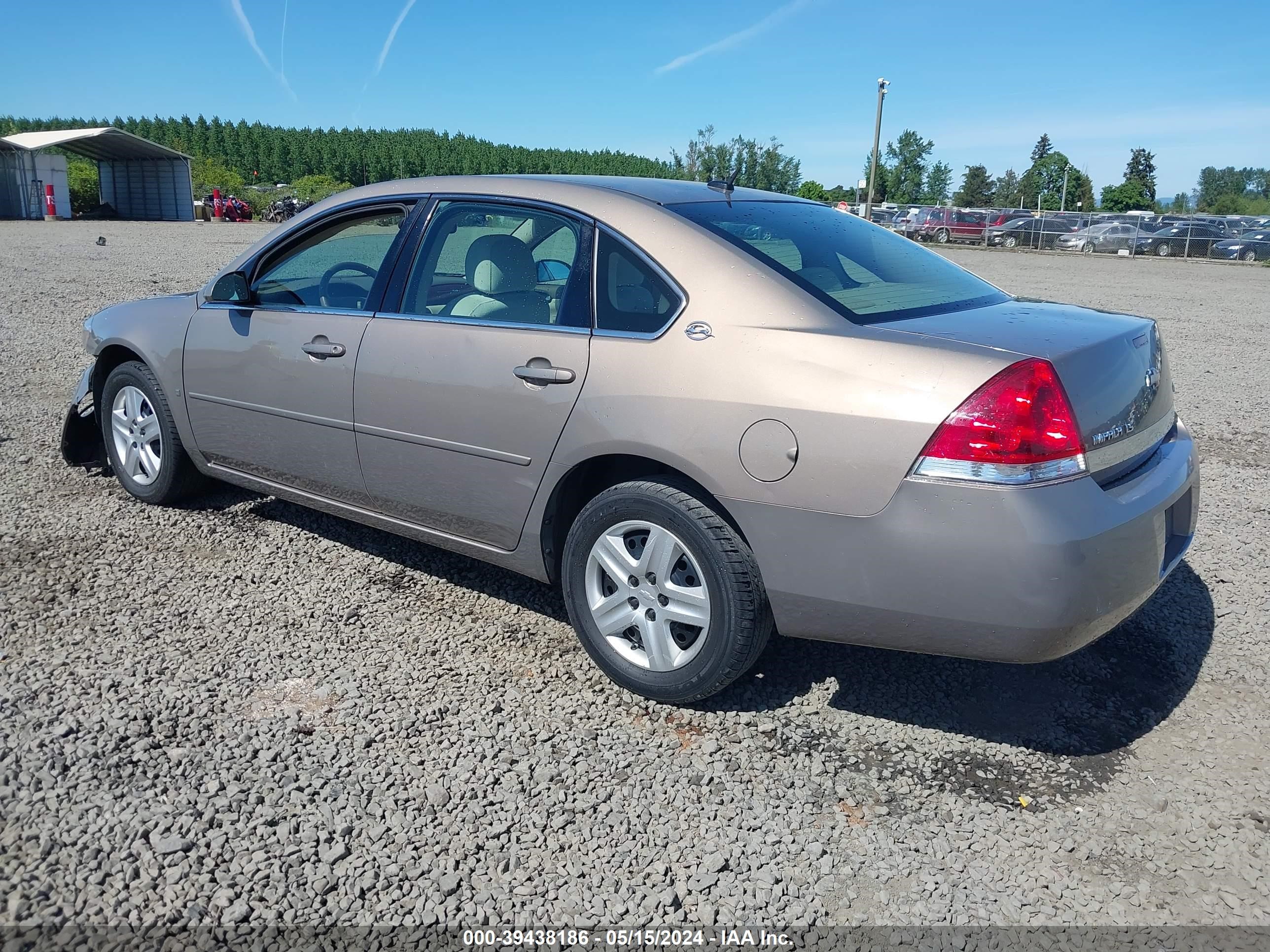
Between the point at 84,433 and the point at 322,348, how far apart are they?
233 centimetres

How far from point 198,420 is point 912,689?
3.39 m

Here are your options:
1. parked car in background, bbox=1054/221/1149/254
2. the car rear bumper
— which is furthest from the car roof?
parked car in background, bbox=1054/221/1149/254

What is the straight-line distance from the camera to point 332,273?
14.0 feet

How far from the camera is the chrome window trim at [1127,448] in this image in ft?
8.97

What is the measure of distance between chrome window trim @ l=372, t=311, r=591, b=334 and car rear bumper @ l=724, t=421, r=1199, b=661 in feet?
2.92

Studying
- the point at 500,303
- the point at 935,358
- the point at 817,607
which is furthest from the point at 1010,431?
the point at 500,303

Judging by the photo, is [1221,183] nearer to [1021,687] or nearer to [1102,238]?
[1102,238]

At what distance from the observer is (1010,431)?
8.52 ft

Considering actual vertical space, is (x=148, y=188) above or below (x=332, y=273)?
above

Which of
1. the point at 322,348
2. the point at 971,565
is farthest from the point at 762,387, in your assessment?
the point at 322,348

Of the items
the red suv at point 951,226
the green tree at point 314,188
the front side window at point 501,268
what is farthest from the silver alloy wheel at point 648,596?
the green tree at point 314,188

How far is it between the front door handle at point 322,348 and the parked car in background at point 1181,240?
40259mm

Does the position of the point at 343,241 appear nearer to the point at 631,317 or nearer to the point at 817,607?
the point at 631,317

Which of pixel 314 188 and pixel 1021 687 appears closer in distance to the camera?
pixel 1021 687
